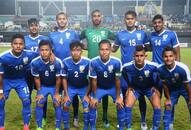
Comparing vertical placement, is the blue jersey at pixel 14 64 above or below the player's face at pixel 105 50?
below

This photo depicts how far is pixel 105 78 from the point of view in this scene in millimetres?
6398

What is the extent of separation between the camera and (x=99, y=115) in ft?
26.0

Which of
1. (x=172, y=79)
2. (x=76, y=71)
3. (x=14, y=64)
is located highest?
(x=14, y=64)

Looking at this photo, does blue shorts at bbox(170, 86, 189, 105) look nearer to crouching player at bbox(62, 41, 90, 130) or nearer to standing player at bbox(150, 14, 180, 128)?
standing player at bbox(150, 14, 180, 128)

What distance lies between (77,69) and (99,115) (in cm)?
195

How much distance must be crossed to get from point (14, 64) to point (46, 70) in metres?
0.67

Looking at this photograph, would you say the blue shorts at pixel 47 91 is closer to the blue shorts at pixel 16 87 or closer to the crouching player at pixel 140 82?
the blue shorts at pixel 16 87

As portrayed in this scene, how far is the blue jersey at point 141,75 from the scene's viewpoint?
6.36 m

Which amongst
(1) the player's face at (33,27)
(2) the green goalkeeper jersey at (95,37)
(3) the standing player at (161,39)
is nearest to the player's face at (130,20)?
(3) the standing player at (161,39)

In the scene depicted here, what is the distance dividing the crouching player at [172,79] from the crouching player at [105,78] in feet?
2.87

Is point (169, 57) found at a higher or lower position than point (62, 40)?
lower

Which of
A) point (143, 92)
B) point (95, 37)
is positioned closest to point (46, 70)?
point (95, 37)

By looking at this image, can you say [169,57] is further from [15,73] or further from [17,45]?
[15,73]

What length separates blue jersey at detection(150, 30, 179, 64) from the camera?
22.5ft
